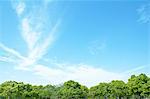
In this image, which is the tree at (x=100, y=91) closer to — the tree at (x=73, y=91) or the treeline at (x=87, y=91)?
the treeline at (x=87, y=91)

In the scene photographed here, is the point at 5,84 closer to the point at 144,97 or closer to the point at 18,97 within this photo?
the point at 18,97

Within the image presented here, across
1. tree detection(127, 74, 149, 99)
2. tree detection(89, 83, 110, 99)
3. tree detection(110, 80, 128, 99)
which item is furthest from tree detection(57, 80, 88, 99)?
tree detection(127, 74, 149, 99)

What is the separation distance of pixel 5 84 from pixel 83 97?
45.3 ft

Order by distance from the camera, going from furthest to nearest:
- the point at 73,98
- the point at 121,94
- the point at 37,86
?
1. the point at 37,86
2. the point at 73,98
3. the point at 121,94

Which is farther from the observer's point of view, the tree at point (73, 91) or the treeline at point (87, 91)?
the tree at point (73, 91)

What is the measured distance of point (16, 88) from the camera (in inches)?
1683

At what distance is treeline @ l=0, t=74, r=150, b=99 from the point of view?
41.3 m

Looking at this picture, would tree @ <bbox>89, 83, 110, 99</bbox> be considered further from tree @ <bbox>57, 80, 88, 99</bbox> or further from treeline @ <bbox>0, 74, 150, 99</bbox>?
tree @ <bbox>57, 80, 88, 99</bbox>

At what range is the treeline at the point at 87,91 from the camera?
41.3 meters

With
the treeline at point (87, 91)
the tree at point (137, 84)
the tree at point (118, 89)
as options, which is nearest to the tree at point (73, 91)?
the treeline at point (87, 91)

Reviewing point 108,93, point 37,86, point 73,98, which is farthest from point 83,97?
→ point 37,86

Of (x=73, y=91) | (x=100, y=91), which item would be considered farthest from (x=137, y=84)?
(x=73, y=91)

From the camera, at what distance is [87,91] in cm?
5066

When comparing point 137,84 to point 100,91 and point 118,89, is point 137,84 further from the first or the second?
point 100,91
